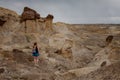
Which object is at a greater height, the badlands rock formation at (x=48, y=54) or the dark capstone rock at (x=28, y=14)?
the dark capstone rock at (x=28, y=14)

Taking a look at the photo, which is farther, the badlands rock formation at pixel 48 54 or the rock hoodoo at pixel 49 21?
the rock hoodoo at pixel 49 21

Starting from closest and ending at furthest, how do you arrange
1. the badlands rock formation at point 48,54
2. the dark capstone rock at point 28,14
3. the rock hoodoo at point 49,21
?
the badlands rock formation at point 48,54 → the dark capstone rock at point 28,14 → the rock hoodoo at point 49,21

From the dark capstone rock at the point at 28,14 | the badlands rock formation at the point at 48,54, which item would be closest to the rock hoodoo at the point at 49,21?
the badlands rock formation at the point at 48,54

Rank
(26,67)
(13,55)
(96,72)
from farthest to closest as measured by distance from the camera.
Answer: (13,55)
(26,67)
(96,72)

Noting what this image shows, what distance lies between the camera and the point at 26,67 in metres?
27.5

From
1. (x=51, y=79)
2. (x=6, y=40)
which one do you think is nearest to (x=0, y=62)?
(x=51, y=79)

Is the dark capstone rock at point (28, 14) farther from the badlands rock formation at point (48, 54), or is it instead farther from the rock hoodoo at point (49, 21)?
the rock hoodoo at point (49, 21)

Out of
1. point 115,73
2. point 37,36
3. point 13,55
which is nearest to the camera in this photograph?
point 115,73

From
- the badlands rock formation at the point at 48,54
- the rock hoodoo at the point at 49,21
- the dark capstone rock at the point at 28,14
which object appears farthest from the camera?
the rock hoodoo at the point at 49,21

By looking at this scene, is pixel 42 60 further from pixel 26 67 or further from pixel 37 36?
pixel 37 36

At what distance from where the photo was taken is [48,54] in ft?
129

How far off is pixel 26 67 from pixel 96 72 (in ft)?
23.9

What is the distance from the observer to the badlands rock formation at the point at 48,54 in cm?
2439

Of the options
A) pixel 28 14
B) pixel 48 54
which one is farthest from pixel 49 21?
pixel 48 54
